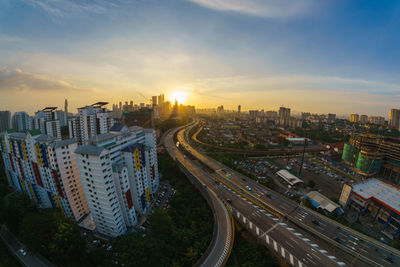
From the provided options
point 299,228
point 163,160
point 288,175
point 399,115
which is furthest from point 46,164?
point 399,115

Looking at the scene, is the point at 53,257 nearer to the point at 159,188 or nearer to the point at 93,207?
the point at 93,207

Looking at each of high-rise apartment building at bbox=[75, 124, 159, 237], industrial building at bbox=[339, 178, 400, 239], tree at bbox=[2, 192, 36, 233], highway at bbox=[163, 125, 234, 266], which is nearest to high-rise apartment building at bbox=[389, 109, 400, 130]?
industrial building at bbox=[339, 178, 400, 239]

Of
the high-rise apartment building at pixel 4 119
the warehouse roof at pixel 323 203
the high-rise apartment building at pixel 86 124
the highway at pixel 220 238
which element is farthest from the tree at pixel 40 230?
the high-rise apartment building at pixel 4 119

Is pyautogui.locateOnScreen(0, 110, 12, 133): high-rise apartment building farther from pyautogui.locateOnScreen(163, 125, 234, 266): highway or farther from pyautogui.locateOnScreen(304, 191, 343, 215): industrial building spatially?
pyautogui.locateOnScreen(304, 191, 343, 215): industrial building

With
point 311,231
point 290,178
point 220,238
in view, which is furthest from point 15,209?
point 290,178

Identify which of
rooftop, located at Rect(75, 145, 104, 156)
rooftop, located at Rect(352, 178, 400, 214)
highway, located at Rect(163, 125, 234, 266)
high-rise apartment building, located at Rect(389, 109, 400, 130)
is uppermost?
high-rise apartment building, located at Rect(389, 109, 400, 130)

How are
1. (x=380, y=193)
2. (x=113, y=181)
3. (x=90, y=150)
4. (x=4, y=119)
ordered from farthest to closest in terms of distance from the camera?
(x=4, y=119) → (x=380, y=193) → (x=113, y=181) → (x=90, y=150)

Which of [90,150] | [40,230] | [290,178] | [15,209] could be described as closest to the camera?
[40,230]

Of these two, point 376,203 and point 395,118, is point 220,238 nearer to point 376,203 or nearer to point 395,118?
point 376,203
